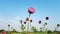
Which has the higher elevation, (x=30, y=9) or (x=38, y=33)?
(x=30, y=9)

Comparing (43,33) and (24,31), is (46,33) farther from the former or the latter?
(24,31)

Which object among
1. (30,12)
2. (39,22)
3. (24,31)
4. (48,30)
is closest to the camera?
(30,12)

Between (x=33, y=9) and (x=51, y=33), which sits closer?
(x=33, y=9)

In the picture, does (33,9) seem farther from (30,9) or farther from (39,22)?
(39,22)

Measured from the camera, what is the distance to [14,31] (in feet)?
21.8

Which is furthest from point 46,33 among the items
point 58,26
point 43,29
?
point 58,26

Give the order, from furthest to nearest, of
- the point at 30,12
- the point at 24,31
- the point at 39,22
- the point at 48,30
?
the point at 48,30
the point at 39,22
the point at 24,31
the point at 30,12

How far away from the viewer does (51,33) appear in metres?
6.67

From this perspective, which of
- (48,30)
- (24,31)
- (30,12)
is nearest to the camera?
(30,12)

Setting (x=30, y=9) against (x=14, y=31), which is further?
(x=14, y=31)

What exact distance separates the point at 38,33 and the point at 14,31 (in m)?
1.09

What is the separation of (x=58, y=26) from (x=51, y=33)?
426 millimetres

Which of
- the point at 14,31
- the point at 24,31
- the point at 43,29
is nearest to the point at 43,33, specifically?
the point at 43,29

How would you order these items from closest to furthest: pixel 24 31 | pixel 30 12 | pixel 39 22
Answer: pixel 30 12 → pixel 24 31 → pixel 39 22
